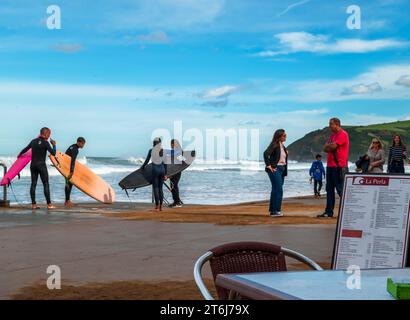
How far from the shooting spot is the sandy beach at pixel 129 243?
7.27 m

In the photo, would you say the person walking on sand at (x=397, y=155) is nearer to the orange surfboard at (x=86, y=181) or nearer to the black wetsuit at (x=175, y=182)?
the black wetsuit at (x=175, y=182)

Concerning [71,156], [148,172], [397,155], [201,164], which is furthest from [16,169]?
[201,164]

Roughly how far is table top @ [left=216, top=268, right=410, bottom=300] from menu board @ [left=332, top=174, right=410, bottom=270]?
162 cm

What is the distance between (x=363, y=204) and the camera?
5332 mm

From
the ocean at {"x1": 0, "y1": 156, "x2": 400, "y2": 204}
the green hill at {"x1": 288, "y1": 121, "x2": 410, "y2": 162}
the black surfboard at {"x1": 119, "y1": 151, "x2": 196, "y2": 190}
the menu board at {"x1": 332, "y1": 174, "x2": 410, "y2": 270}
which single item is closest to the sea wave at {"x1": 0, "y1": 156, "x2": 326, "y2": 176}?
the ocean at {"x1": 0, "y1": 156, "x2": 400, "y2": 204}

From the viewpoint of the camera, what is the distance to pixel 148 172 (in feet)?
71.2

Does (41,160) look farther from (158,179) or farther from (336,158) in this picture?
(336,158)

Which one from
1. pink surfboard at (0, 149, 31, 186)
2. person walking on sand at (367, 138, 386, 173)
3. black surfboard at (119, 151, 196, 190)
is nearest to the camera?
person walking on sand at (367, 138, 386, 173)

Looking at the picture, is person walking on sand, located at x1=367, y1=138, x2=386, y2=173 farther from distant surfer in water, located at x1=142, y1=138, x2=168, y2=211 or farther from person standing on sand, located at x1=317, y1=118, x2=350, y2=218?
distant surfer in water, located at x1=142, y1=138, x2=168, y2=211

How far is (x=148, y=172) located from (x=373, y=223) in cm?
1669

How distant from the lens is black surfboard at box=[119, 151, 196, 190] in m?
19.9

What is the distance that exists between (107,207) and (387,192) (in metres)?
14.5
